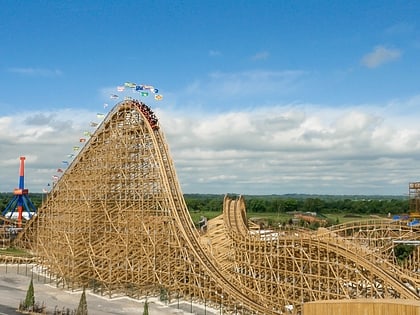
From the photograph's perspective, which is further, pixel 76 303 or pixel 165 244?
pixel 165 244

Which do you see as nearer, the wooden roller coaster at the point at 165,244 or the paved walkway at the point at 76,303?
the wooden roller coaster at the point at 165,244

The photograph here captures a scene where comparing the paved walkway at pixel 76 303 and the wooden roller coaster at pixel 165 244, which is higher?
the wooden roller coaster at pixel 165 244

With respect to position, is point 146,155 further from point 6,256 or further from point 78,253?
point 6,256

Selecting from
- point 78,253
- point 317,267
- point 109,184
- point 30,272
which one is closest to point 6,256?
point 30,272

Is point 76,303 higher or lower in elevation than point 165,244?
lower
